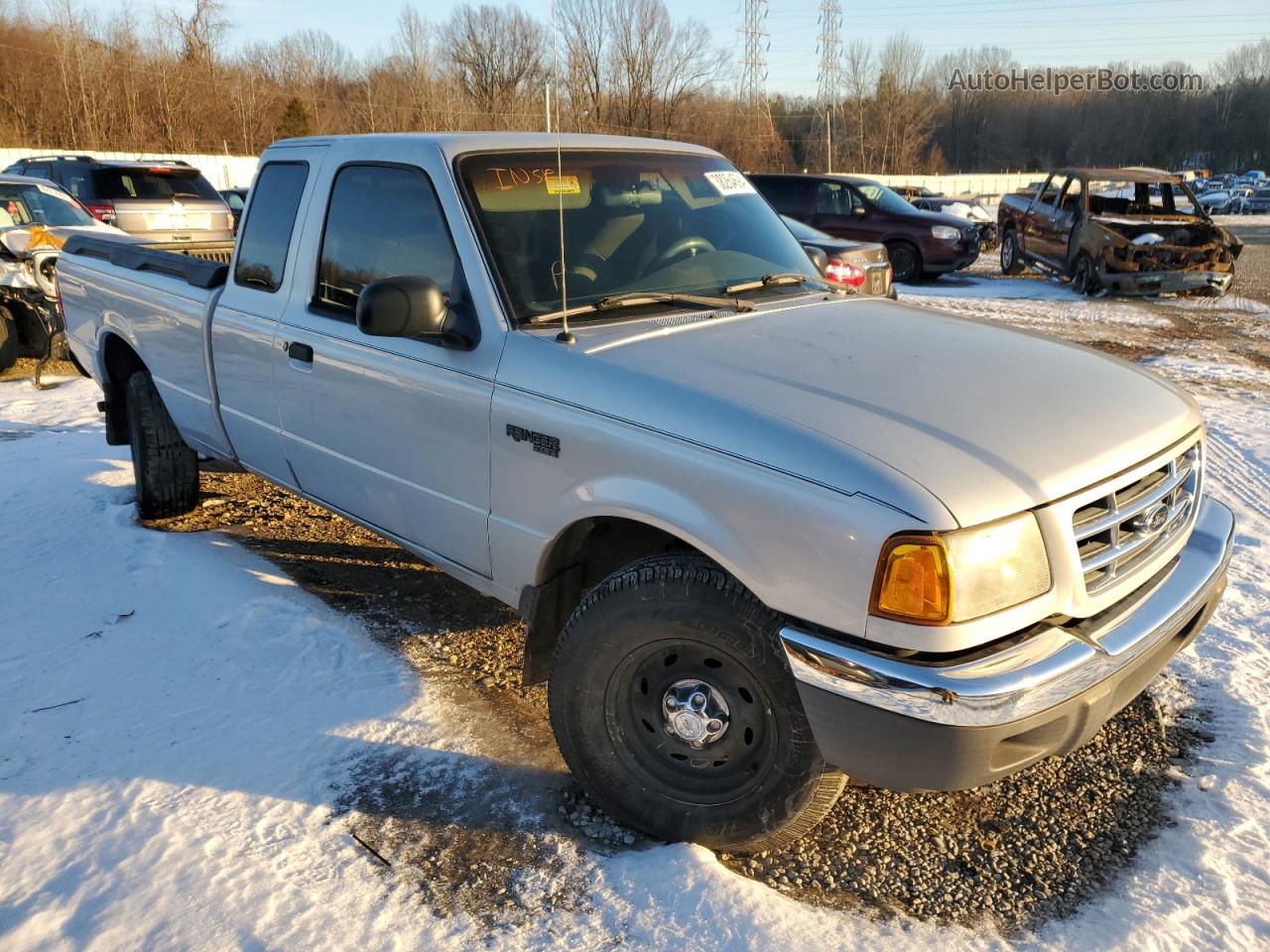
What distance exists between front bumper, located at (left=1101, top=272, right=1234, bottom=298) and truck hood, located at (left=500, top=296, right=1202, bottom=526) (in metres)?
12.3

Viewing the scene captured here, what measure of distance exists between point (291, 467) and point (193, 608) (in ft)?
2.56

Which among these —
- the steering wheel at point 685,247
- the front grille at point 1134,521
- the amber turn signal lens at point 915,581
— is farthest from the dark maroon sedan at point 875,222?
the amber turn signal lens at point 915,581

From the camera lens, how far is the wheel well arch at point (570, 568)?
2838 millimetres

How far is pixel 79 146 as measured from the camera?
39531mm

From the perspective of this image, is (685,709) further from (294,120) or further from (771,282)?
(294,120)

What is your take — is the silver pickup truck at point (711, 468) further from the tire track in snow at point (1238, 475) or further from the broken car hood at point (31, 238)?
the broken car hood at point (31, 238)

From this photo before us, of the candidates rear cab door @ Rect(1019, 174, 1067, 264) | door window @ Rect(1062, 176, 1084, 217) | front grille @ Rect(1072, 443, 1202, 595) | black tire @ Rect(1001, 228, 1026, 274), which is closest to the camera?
front grille @ Rect(1072, 443, 1202, 595)

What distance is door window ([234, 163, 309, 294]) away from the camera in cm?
391

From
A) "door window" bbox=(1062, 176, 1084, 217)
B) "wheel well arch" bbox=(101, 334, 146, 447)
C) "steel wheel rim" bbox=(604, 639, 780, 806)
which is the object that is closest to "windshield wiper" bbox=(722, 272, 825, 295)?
"steel wheel rim" bbox=(604, 639, 780, 806)

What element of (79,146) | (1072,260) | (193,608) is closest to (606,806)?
(193,608)

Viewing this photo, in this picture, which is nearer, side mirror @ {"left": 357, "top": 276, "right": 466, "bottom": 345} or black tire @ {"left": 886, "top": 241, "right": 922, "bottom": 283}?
side mirror @ {"left": 357, "top": 276, "right": 466, "bottom": 345}

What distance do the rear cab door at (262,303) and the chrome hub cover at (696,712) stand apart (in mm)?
2242

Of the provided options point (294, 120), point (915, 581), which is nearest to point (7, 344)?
point (915, 581)

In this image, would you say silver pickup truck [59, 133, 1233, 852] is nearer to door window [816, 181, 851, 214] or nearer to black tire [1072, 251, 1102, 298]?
black tire [1072, 251, 1102, 298]
